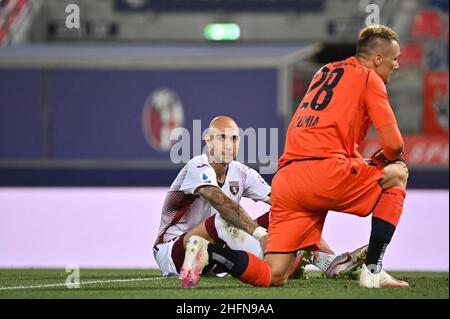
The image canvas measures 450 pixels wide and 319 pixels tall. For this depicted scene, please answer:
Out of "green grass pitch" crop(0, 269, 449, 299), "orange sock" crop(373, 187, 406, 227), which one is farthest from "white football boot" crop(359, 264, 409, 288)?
"orange sock" crop(373, 187, 406, 227)

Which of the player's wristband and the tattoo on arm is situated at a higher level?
the tattoo on arm

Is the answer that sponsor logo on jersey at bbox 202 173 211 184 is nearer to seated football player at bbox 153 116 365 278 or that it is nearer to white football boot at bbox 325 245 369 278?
seated football player at bbox 153 116 365 278

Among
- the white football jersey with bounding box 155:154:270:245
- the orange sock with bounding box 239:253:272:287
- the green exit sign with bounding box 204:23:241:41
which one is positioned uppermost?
the green exit sign with bounding box 204:23:241:41

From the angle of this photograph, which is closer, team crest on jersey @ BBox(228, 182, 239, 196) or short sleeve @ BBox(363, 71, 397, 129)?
short sleeve @ BBox(363, 71, 397, 129)

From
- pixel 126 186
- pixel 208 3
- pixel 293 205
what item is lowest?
pixel 126 186

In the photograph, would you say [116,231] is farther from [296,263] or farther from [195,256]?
[195,256]

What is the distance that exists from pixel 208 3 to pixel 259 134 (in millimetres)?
3930

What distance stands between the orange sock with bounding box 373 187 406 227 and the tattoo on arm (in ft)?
2.70

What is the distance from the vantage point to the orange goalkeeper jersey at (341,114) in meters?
6.18

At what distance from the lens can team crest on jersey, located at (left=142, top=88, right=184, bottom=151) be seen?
669 inches

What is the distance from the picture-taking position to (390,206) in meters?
6.19

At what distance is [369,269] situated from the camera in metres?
6.14

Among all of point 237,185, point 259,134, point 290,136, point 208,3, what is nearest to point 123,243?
point 237,185

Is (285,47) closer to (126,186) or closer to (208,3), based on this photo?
(208,3)
